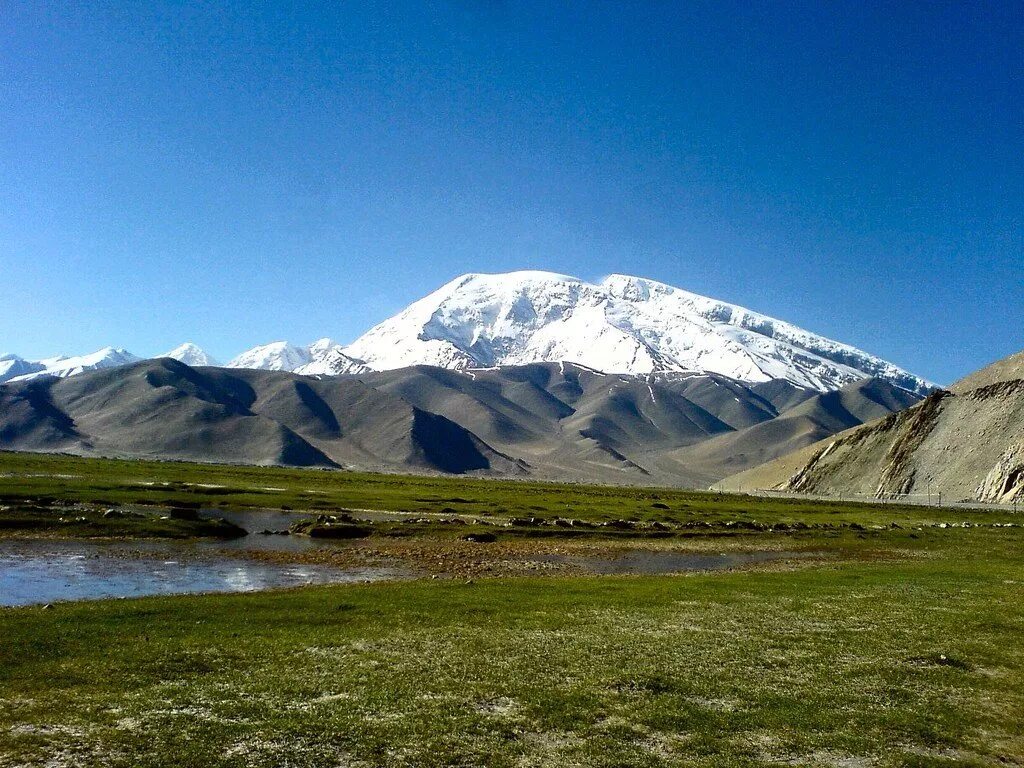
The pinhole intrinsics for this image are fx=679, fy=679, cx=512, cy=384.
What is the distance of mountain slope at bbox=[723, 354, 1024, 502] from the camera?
15088cm

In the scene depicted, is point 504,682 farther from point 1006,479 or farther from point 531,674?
point 1006,479

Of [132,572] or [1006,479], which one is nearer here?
[132,572]

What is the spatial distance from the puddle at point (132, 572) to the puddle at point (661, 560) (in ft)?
Answer: 52.7

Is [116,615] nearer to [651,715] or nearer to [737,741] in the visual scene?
[651,715]

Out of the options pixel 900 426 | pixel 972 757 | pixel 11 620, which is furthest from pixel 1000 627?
pixel 900 426

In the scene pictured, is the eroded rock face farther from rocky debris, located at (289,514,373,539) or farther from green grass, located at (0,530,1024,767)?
rocky debris, located at (289,514,373,539)

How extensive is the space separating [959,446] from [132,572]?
183m

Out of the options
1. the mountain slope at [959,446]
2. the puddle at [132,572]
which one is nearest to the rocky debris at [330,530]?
the puddle at [132,572]

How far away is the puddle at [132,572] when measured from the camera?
33969 mm

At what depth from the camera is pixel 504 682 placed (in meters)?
19.4

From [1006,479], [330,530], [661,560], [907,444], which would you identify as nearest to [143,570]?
[330,530]

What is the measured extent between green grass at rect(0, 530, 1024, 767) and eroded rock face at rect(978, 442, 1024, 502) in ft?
454

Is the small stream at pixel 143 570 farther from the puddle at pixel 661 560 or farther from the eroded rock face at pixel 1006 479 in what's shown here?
the eroded rock face at pixel 1006 479

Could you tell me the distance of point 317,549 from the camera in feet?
180
